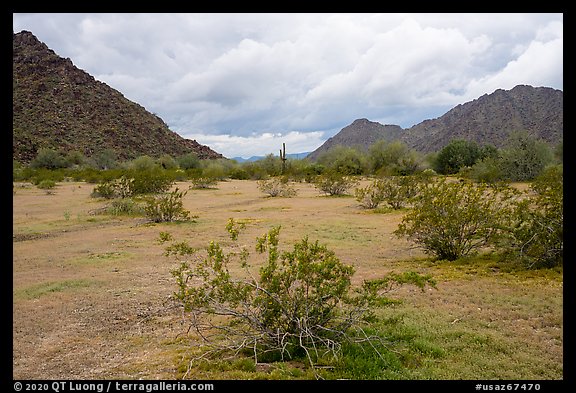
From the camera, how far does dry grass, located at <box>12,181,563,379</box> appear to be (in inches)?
197

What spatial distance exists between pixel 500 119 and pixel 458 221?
289ft

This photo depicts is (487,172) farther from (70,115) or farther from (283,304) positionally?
(70,115)

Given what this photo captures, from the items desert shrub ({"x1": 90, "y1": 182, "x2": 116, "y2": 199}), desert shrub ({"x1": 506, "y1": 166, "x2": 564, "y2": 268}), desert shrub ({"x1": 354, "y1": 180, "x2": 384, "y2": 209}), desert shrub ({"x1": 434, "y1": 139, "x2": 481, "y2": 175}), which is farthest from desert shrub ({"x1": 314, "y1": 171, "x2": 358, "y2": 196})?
desert shrub ({"x1": 434, "y1": 139, "x2": 481, "y2": 175})

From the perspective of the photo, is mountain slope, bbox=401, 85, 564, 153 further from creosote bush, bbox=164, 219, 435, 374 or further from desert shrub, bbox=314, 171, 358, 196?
creosote bush, bbox=164, 219, 435, 374

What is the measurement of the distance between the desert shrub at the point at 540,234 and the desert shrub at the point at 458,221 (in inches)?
14.2

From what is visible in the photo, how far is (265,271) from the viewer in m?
5.45

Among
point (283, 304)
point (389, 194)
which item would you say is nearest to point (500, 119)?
point (389, 194)

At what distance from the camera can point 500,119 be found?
87375 millimetres

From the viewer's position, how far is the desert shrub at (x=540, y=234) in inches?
346

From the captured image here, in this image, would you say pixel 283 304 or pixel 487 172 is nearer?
pixel 283 304

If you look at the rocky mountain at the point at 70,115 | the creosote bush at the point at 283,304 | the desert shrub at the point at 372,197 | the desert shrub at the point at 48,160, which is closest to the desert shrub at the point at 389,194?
the desert shrub at the point at 372,197

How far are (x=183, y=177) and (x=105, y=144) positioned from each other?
25985mm
